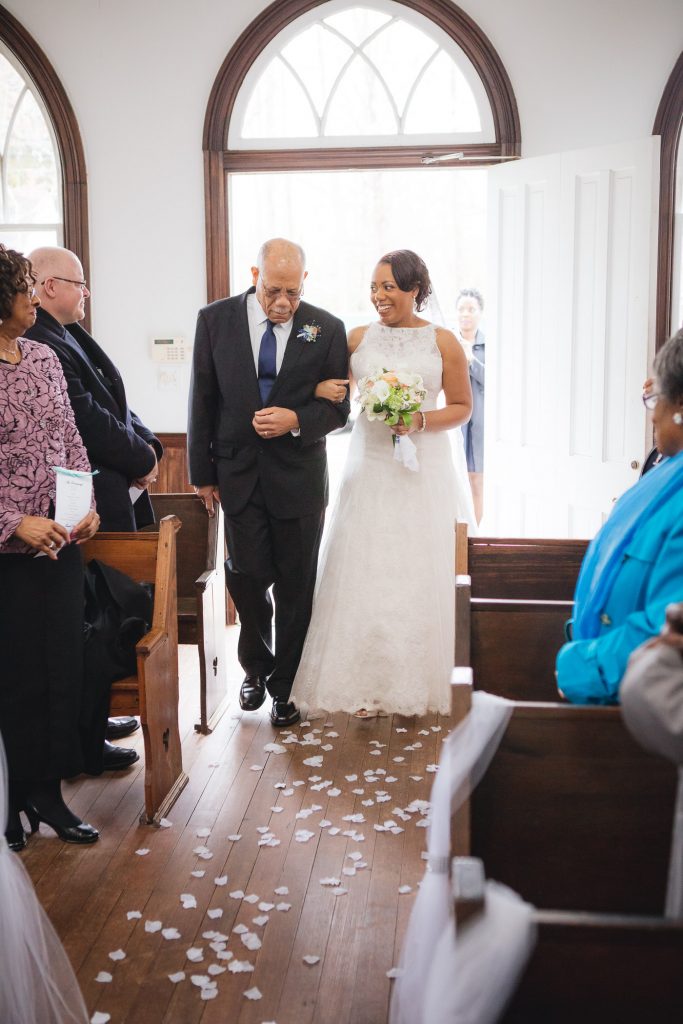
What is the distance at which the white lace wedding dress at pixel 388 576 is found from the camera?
422cm

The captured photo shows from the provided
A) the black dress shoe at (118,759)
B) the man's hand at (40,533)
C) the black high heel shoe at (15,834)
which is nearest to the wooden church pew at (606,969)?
the man's hand at (40,533)

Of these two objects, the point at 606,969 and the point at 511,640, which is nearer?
the point at 606,969

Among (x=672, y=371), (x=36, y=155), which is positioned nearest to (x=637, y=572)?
(x=672, y=371)

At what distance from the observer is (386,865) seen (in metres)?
3.00

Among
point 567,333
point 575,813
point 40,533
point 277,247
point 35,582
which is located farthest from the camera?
point 567,333

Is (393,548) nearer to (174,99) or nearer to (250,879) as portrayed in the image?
(250,879)

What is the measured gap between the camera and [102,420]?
371 centimetres

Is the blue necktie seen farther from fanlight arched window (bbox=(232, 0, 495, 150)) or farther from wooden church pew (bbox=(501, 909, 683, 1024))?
wooden church pew (bbox=(501, 909, 683, 1024))

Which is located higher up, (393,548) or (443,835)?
(393,548)

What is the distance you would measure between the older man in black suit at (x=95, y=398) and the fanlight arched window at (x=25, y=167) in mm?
2293

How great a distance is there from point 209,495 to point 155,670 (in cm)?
117

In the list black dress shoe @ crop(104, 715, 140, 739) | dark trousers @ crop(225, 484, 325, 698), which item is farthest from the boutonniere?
black dress shoe @ crop(104, 715, 140, 739)

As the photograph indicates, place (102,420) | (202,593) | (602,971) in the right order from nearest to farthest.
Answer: (602,971) < (102,420) < (202,593)

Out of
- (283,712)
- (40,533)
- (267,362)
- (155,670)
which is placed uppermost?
(267,362)
